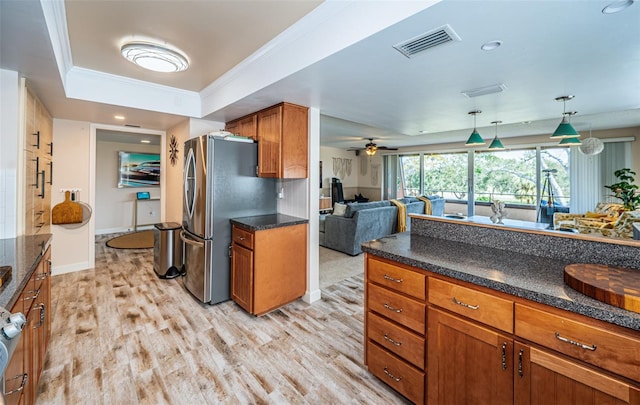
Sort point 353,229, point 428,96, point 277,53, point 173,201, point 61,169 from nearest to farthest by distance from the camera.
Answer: point 277,53 → point 428,96 → point 61,169 → point 173,201 → point 353,229

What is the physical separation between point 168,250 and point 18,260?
2249 mm

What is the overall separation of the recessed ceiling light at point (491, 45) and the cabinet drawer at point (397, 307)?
1616mm

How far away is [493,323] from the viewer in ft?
4.22

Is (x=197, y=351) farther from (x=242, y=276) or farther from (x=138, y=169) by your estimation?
(x=138, y=169)

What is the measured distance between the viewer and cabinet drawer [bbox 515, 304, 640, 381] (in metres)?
0.97

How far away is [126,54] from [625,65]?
13.1 feet

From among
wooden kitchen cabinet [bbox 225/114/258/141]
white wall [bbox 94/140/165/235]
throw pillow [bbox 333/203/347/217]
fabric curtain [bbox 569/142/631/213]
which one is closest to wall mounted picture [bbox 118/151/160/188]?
white wall [bbox 94/140/165/235]

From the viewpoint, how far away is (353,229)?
4855 mm

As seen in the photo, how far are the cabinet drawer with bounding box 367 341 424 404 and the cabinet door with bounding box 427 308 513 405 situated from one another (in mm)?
76

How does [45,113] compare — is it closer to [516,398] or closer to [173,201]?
[173,201]

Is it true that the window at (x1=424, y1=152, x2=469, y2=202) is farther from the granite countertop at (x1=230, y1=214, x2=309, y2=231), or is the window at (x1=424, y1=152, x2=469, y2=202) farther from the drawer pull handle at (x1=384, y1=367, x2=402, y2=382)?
the drawer pull handle at (x1=384, y1=367, x2=402, y2=382)

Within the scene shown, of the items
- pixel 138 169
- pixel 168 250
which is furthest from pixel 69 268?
pixel 138 169

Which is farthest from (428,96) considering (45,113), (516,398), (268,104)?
(45,113)

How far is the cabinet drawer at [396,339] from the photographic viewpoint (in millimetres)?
1589
